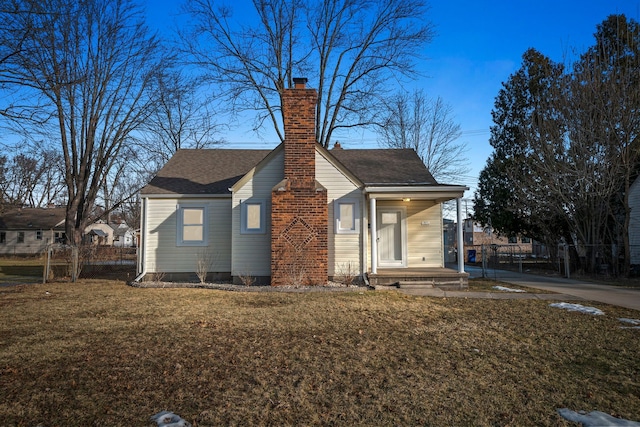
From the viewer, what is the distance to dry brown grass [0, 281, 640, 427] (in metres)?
3.50

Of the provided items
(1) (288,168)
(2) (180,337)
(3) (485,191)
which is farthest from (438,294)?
(3) (485,191)

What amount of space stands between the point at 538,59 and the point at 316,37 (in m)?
12.2

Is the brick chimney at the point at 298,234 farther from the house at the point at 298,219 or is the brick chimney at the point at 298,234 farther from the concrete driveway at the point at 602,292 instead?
the concrete driveway at the point at 602,292

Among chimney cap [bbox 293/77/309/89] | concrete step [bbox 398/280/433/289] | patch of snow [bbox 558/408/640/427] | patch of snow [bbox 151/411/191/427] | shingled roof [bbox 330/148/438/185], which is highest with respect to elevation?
chimney cap [bbox 293/77/309/89]

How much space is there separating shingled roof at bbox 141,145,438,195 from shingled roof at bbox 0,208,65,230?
3266 centimetres

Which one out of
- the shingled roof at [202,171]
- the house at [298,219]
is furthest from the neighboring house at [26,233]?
the house at [298,219]

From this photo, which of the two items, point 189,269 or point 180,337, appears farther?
point 189,269

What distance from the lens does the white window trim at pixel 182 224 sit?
1317cm

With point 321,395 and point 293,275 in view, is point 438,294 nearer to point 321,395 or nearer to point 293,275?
point 293,275

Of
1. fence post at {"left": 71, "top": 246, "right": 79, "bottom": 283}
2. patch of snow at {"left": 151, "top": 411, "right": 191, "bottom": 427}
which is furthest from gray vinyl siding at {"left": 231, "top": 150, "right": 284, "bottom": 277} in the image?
patch of snow at {"left": 151, "top": 411, "right": 191, "bottom": 427}

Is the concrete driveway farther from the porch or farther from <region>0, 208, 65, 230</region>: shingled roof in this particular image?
<region>0, 208, 65, 230</region>: shingled roof

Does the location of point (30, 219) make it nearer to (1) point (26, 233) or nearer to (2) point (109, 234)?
(1) point (26, 233)

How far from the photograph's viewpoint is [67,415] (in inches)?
133

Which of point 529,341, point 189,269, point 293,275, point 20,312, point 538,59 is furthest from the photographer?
point 538,59
